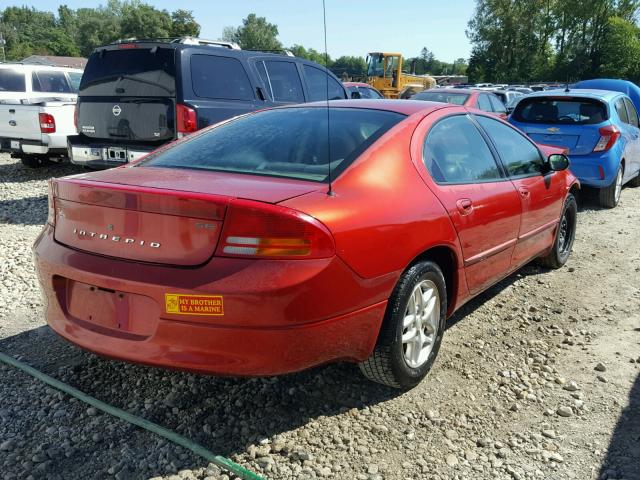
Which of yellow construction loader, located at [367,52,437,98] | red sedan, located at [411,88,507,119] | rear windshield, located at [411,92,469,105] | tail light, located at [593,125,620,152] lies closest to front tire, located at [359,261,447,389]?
tail light, located at [593,125,620,152]

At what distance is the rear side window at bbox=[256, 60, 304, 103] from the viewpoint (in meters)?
8.02

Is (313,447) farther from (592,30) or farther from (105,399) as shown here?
(592,30)

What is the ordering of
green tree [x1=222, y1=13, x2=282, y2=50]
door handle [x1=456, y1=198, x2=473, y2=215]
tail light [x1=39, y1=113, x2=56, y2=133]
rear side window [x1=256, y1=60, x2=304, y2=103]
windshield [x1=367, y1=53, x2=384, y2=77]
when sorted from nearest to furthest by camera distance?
door handle [x1=456, y1=198, x2=473, y2=215] < rear side window [x1=256, y1=60, x2=304, y2=103] < tail light [x1=39, y1=113, x2=56, y2=133] < windshield [x1=367, y1=53, x2=384, y2=77] < green tree [x1=222, y1=13, x2=282, y2=50]

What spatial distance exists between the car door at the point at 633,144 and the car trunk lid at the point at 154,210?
7345 millimetres

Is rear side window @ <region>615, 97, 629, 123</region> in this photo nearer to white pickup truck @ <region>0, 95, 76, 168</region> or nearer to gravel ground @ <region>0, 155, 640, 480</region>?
gravel ground @ <region>0, 155, 640, 480</region>

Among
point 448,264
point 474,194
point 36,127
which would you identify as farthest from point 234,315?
point 36,127

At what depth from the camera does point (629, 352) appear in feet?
12.1

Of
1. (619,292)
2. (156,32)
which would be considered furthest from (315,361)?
(156,32)

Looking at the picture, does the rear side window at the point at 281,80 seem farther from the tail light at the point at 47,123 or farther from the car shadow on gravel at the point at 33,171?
the car shadow on gravel at the point at 33,171

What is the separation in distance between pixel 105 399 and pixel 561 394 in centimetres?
241

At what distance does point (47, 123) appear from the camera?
9.26 m

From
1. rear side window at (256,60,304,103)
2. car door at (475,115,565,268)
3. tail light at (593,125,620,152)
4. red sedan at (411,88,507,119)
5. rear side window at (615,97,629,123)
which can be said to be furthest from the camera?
red sedan at (411,88,507,119)

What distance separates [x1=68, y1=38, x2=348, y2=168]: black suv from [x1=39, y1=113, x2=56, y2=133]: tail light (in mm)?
1775

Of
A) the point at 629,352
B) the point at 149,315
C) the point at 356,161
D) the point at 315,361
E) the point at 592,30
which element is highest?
the point at 592,30
